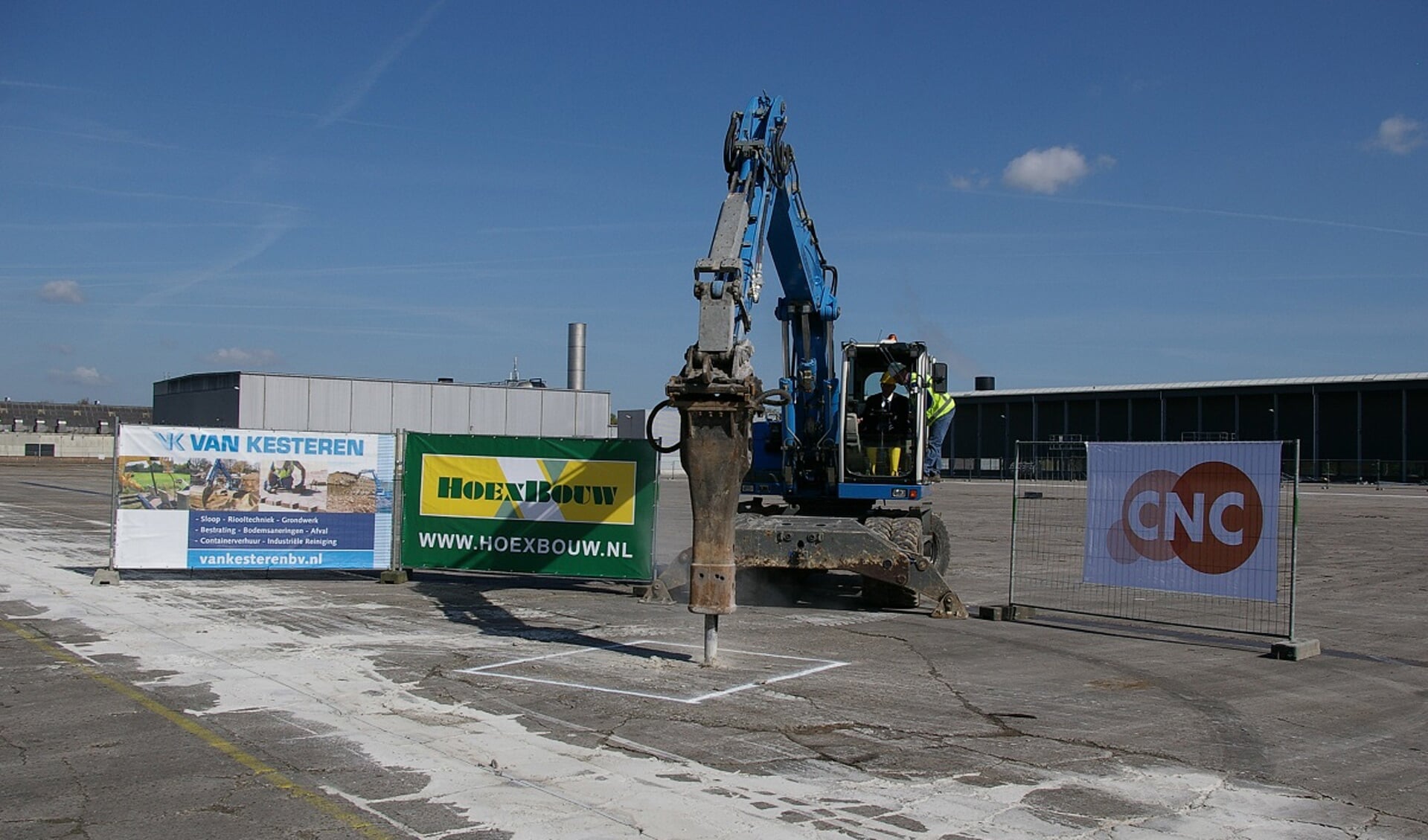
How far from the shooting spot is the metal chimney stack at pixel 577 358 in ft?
233

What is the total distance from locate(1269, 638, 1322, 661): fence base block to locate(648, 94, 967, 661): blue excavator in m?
3.46

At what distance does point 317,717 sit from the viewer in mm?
8211

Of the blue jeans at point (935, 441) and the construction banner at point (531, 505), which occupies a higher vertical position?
the blue jeans at point (935, 441)

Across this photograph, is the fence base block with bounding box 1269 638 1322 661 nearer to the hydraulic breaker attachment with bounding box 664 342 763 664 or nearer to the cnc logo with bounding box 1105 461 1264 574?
the cnc logo with bounding box 1105 461 1264 574

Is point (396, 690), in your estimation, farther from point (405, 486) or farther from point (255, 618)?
point (405, 486)

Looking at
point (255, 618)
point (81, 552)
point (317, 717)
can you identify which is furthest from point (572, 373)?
point (317, 717)

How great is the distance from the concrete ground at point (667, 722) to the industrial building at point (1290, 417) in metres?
49.4

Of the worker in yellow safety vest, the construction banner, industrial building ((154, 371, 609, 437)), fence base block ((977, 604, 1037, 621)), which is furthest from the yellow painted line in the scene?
industrial building ((154, 371, 609, 437))

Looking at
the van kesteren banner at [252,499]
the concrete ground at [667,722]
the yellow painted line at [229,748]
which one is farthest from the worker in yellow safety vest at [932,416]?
the yellow painted line at [229,748]

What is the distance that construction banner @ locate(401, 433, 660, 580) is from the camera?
627 inches

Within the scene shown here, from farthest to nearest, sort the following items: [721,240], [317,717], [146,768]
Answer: [721,240], [317,717], [146,768]

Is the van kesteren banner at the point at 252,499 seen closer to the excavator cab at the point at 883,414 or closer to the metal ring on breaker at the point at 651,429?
the metal ring on breaker at the point at 651,429

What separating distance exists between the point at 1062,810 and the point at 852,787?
3.71 feet

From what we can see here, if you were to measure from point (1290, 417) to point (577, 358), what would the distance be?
131ft
